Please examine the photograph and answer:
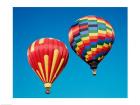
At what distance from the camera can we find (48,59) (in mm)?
7539

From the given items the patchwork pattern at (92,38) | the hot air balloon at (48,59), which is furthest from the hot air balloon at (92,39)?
the hot air balloon at (48,59)

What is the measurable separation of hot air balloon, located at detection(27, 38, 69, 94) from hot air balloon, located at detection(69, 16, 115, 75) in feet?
0.88

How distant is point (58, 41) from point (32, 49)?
0.45 meters

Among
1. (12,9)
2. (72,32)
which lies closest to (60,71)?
(72,32)

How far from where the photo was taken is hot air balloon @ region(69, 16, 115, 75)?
7691 mm

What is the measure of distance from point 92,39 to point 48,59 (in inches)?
31.5

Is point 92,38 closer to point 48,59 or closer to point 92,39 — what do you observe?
point 92,39

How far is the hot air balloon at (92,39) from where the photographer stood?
769 centimetres

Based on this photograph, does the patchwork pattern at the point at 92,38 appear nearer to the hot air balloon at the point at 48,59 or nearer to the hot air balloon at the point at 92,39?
the hot air balloon at the point at 92,39

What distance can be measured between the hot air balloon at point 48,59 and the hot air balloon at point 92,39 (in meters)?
0.27

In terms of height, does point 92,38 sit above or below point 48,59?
above

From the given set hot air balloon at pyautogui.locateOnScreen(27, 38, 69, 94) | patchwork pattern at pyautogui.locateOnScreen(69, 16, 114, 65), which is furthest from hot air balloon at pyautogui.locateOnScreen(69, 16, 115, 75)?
hot air balloon at pyautogui.locateOnScreen(27, 38, 69, 94)

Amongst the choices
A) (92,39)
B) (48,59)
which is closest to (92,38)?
(92,39)
